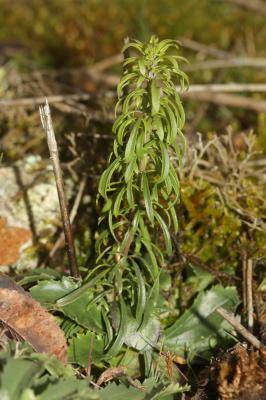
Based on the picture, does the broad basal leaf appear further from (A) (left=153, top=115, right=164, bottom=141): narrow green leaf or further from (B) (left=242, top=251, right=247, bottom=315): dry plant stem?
(A) (left=153, top=115, right=164, bottom=141): narrow green leaf

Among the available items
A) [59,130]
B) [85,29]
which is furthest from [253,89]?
[85,29]

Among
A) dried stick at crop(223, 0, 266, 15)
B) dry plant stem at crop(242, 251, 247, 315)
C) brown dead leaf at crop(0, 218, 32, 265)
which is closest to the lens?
dry plant stem at crop(242, 251, 247, 315)

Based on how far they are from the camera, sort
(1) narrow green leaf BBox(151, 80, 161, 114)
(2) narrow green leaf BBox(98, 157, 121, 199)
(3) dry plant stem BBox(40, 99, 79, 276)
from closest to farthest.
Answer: (1) narrow green leaf BBox(151, 80, 161, 114), (2) narrow green leaf BBox(98, 157, 121, 199), (3) dry plant stem BBox(40, 99, 79, 276)

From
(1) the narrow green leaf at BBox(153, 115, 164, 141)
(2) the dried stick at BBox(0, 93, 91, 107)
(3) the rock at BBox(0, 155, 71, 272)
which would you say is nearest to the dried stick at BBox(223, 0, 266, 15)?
(2) the dried stick at BBox(0, 93, 91, 107)

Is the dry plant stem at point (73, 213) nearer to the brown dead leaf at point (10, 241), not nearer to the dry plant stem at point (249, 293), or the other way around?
the brown dead leaf at point (10, 241)

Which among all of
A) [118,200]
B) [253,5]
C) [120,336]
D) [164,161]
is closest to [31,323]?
[120,336]

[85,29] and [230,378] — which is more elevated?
[85,29]

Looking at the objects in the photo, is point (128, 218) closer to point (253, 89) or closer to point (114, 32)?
point (253, 89)
